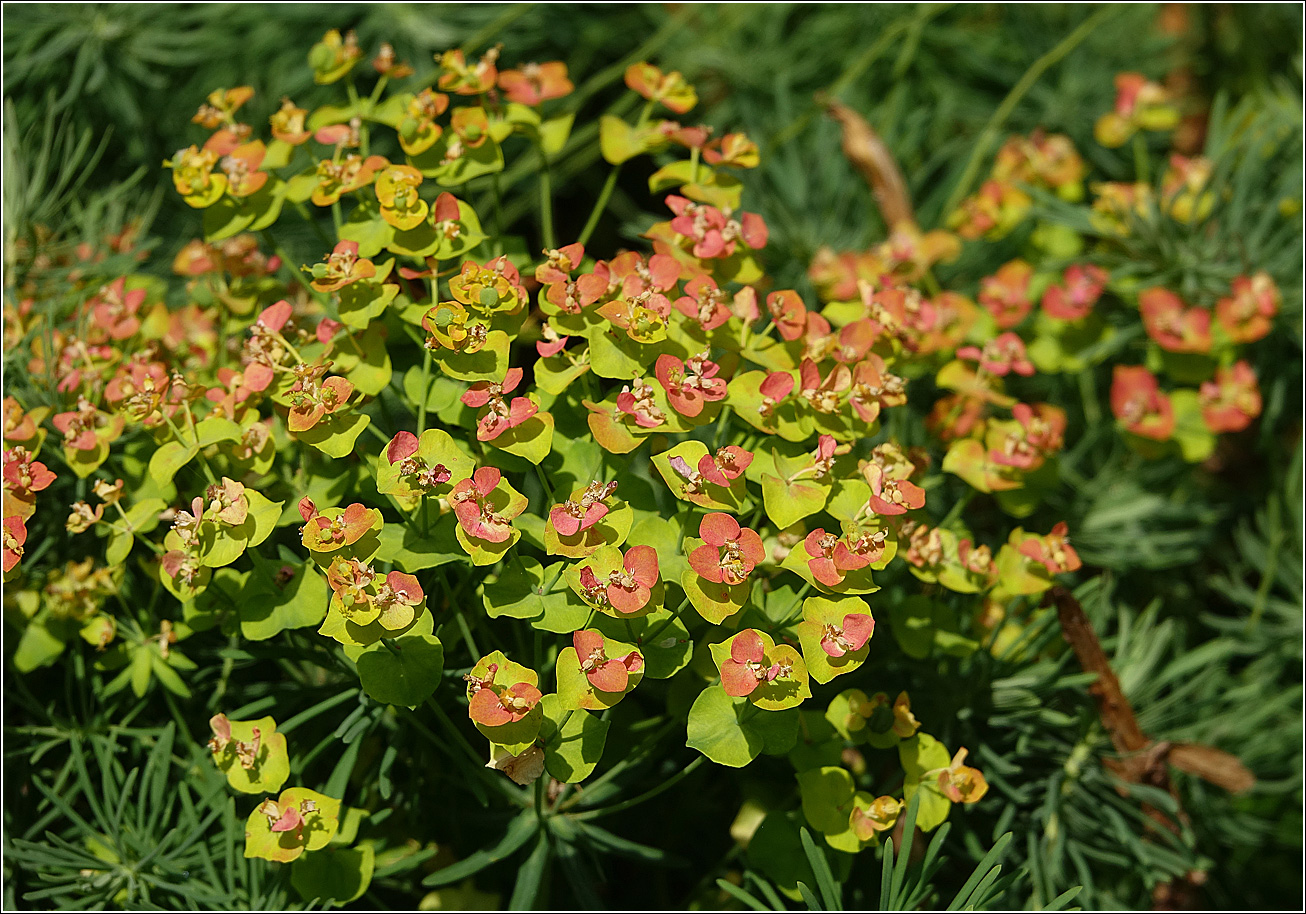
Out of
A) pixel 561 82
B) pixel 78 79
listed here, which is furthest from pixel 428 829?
pixel 78 79

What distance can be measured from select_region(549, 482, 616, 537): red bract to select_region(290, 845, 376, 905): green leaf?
0.26 m

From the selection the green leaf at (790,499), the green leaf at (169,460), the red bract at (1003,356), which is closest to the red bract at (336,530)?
the green leaf at (169,460)

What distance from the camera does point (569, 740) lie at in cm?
55

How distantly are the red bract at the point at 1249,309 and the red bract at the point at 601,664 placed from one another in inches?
25.9

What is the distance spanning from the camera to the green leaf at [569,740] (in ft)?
1.76

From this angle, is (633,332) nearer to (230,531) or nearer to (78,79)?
(230,531)

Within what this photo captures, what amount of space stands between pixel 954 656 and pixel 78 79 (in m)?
0.91

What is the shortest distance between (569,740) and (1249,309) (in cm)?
70

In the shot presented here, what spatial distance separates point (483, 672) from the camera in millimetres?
520

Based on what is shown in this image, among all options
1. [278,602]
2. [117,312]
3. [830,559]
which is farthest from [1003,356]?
[117,312]

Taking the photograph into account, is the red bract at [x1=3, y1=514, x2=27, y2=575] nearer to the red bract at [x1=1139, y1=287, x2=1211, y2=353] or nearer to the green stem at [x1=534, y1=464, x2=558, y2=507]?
the green stem at [x1=534, y1=464, x2=558, y2=507]

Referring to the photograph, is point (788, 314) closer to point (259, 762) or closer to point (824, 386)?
point (824, 386)

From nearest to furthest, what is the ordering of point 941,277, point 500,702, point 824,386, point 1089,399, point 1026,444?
point 500,702 < point 824,386 < point 1026,444 < point 1089,399 < point 941,277

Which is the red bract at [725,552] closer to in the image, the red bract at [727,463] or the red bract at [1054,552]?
the red bract at [727,463]
